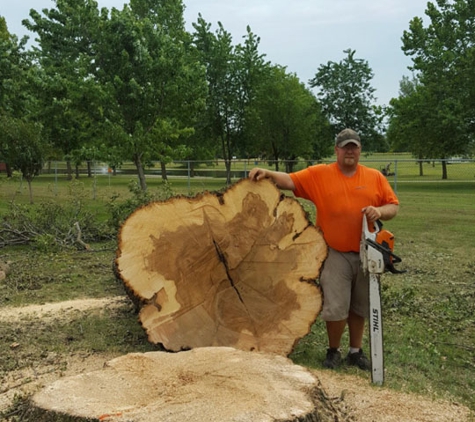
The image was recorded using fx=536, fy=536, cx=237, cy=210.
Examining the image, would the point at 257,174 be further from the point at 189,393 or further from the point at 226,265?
the point at 189,393

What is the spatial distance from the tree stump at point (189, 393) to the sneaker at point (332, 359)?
992 millimetres

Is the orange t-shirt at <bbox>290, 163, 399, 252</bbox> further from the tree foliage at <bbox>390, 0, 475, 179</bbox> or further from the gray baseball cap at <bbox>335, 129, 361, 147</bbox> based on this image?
the tree foliage at <bbox>390, 0, 475, 179</bbox>

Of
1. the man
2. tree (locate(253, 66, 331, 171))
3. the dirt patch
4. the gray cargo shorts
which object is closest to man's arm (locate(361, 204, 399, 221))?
the man

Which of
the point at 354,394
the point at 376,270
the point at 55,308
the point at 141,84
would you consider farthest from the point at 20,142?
the point at 354,394

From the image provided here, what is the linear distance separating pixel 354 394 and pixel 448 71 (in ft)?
85.4

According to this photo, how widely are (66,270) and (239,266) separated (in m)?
4.05

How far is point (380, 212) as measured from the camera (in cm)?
383

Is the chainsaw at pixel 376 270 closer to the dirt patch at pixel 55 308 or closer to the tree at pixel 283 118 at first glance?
the dirt patch at pixel 55 308

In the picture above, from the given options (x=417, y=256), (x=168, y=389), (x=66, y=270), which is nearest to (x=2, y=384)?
(x=168, y=389)

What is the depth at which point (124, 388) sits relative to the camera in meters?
2.79

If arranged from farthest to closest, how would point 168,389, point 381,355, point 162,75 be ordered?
point 162,75 < point 381,355 < point 168,389

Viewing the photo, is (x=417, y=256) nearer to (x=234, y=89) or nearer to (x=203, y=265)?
(x=203, y=265)

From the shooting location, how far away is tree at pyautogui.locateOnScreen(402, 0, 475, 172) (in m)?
25.6

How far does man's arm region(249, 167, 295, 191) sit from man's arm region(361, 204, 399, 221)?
2.00ft
